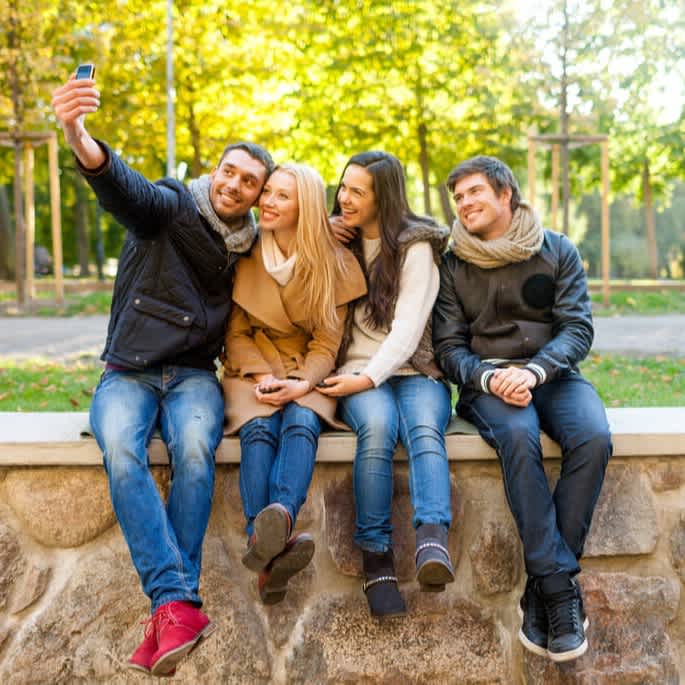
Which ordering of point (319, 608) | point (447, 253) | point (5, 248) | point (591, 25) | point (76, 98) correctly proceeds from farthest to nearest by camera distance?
point (5, 248) → point (591, 25) → point (447, 253) → point (319, 608) → point (76, 98)

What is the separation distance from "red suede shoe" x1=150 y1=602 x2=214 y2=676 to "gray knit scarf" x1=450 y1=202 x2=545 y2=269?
1.65 m

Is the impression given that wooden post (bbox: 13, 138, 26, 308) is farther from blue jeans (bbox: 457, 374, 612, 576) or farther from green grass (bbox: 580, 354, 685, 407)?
blue jeans (bbox: 457, 374, 612, 576)

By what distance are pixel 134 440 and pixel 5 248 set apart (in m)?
19.9

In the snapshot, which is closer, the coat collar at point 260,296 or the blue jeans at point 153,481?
the blue jeans at point 153,481

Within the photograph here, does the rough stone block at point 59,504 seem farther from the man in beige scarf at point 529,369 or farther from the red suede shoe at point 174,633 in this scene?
the man in beige scarf at point 529,369

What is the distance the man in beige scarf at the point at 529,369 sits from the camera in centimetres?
277

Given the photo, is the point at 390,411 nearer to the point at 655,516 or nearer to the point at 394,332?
the point at 394,332

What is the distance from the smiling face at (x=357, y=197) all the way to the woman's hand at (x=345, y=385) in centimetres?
71

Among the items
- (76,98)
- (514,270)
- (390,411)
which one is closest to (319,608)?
(390,411)

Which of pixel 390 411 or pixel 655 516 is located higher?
pixel 390 411

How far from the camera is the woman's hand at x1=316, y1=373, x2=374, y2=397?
3.08m

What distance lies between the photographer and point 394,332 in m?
3.24

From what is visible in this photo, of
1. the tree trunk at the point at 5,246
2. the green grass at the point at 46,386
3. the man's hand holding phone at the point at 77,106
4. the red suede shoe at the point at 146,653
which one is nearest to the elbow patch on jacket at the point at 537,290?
the man's hand holding phone at the point at 77,106

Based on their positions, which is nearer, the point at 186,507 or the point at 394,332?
the point at 186,507
